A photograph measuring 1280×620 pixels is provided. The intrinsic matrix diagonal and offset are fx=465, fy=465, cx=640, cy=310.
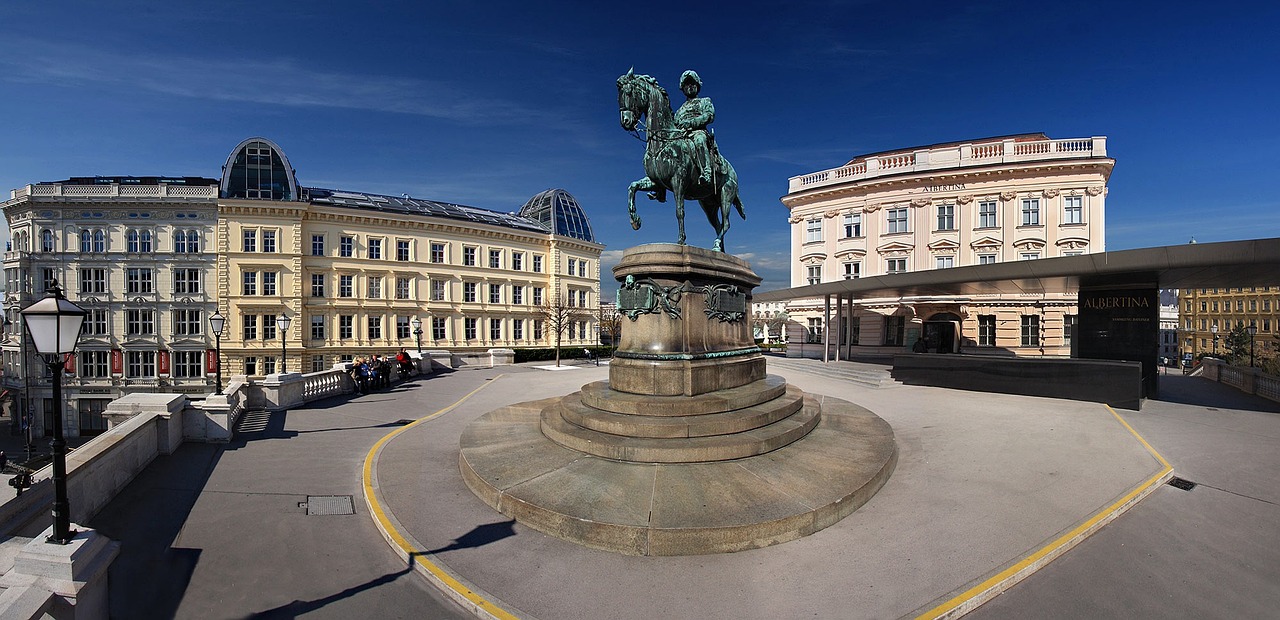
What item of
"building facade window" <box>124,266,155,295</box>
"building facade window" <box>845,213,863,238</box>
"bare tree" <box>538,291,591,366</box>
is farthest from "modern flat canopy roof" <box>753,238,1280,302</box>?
"building facade window" <box>124,266,155,295</box>

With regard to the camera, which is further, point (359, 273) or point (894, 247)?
point (359, 273)

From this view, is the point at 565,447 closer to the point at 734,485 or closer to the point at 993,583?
the point at 734,485

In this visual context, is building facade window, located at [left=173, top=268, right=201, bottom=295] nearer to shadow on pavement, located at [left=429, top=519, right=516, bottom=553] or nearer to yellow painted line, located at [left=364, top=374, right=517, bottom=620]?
yellow painted line, located at [left=364, top=374, right=517, bottom=620]

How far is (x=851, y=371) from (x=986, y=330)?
55.1ft

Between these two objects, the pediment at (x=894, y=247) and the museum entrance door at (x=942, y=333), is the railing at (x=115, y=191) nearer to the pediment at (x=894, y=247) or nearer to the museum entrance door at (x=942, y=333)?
the pediment at (x=894, y=247)

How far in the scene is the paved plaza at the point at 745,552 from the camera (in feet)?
13.8

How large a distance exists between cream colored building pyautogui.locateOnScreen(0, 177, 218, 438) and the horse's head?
44.6 metres

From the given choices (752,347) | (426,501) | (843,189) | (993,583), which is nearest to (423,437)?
(426,501)

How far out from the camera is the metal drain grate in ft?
20.0

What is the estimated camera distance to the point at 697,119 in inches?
373

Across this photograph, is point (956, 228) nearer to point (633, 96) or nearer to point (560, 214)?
point (633, 96)

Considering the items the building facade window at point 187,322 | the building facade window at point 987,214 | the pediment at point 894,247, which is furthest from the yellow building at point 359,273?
the building facade window at point 987,214

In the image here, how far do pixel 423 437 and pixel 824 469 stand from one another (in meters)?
7.78

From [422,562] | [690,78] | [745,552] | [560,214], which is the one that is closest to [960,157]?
[690,78]
